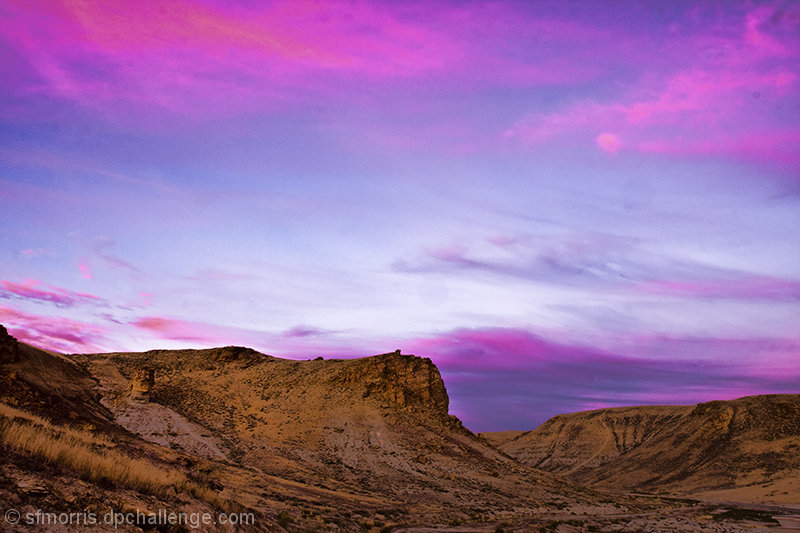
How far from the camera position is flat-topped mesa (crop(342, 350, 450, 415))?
67.6 m

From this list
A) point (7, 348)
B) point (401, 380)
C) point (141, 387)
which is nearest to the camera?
point (7, 348)

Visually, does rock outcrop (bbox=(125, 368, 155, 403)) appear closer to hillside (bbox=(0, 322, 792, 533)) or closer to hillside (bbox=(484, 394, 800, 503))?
hillside (bbox=(0, 322, 792, 533))

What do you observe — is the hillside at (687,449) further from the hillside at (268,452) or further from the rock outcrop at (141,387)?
A: the rock outcrop at (141,387)

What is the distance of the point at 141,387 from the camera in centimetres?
5244

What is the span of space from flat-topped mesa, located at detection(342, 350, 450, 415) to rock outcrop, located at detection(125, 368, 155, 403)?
2398cm

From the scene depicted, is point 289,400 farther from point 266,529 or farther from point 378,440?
point 266,529

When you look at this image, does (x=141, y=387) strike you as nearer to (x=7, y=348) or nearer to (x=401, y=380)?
(x=7, y=348)

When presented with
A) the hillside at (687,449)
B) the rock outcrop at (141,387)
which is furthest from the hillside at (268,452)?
the hillside at (687,449)

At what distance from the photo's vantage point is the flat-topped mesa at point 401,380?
67625 millimetres

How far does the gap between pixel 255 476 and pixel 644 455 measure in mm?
106879

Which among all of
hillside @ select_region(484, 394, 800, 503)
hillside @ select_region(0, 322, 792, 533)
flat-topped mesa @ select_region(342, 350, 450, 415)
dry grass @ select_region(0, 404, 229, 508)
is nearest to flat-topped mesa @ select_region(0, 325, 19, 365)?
hillside @ select_region(0, 322, 792, 533)

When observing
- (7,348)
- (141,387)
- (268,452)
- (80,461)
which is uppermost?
(7,348)

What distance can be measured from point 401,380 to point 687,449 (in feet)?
247

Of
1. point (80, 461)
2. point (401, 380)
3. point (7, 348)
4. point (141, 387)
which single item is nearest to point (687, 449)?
point (401, 380)
